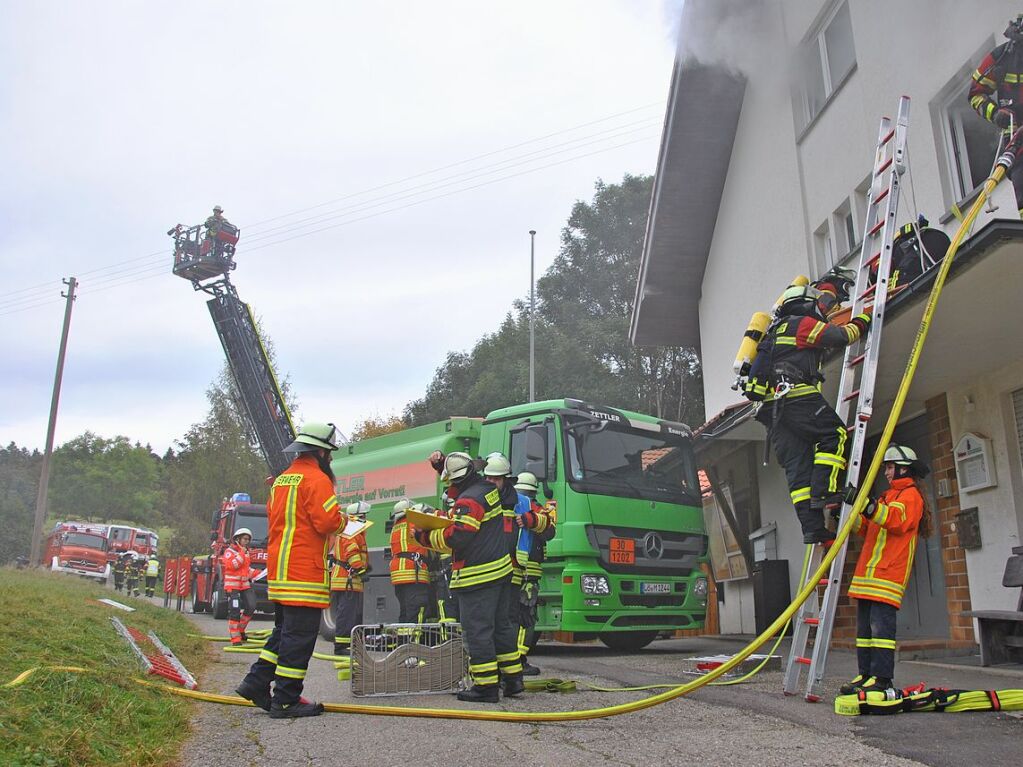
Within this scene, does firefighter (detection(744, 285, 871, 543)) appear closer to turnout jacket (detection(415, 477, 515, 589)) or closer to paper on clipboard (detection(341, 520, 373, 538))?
turnout jacket (detection(415, 477, 515, 589))

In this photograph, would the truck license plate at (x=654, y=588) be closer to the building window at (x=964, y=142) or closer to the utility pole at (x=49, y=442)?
the building window at (x=964, y=142)

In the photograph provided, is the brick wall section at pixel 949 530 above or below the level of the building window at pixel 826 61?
below

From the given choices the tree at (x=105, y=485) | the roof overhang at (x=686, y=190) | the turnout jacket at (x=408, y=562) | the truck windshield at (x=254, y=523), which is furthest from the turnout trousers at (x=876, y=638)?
the tree at (x=105, y=485)

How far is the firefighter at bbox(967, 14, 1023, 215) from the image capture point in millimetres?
5883

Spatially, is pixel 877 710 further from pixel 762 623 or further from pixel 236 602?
pixel 236 602

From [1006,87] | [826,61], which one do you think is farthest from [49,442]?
[1006,87]

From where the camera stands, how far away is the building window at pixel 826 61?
34.4ft

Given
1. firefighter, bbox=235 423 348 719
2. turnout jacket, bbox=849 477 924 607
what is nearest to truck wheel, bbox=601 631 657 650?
turnout jacket, bbox=849 477 924 607

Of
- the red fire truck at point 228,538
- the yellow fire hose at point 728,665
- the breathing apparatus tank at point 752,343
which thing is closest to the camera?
the yellow fire hose at point 728,665

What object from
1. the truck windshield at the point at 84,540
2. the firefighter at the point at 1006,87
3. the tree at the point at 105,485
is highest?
the tree at the point at 105,485

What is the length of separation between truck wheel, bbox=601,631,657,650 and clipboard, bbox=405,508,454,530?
4768 mm

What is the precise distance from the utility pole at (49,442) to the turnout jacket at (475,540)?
77.7 feet

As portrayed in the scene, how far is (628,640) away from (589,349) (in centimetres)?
2306

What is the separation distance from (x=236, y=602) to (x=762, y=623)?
6.48 meters
